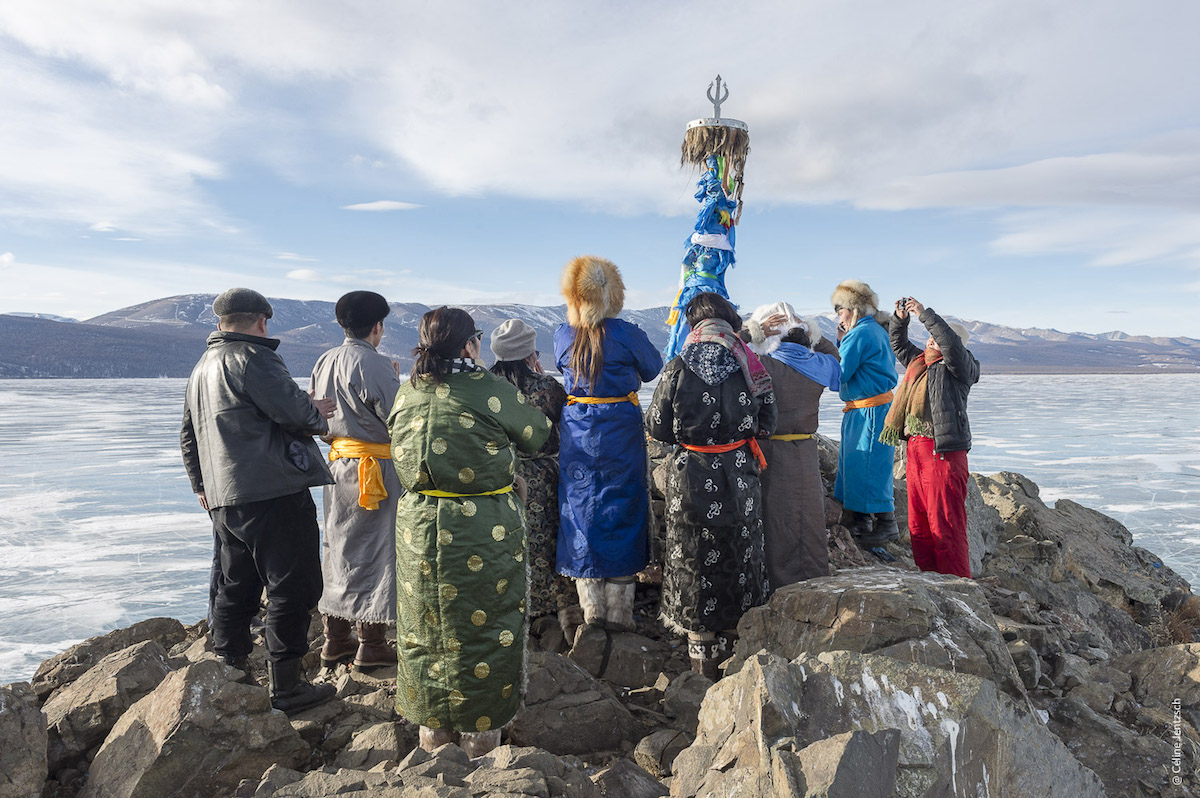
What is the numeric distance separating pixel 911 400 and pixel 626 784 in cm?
299

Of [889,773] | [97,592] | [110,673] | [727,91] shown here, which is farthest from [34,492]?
[889,773]

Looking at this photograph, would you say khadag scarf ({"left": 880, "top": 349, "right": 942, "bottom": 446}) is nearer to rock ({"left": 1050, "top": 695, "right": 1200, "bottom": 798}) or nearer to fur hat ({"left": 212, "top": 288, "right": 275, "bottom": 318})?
rock ({"left": 1050, "top": 695, "right": 1200, "bottom": 798})

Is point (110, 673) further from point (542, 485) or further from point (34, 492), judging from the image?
point (34, 492)

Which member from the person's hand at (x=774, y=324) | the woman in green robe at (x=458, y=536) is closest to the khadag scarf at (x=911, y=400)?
the person's hand at (x=774, y=324)

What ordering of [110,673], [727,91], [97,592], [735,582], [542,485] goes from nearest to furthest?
1. [110,673]
2. [735,582]
3. [542,485]
4. [727,91]
5. [97,592]

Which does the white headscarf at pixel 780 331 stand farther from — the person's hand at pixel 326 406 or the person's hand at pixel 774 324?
the person's hand at pixel 326 406

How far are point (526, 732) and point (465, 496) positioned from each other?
3.73 ft

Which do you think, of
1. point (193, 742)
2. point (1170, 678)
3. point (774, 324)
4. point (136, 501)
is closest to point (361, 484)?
point (193, 742)

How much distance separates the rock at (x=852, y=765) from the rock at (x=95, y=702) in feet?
8.69

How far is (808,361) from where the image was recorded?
3.69 m

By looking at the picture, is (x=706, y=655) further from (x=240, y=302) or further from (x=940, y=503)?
(x=240, y=302)

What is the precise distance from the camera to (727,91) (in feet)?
20.7

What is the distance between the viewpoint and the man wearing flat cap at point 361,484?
3.33 m

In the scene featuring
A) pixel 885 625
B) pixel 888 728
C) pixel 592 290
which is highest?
pixel 592 290
